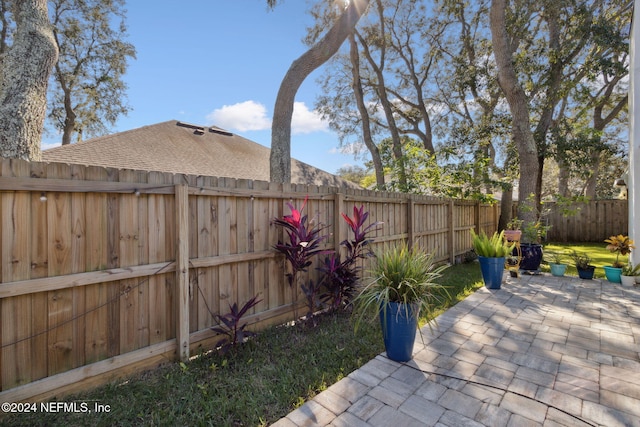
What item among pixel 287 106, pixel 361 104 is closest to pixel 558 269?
pixel 287 106

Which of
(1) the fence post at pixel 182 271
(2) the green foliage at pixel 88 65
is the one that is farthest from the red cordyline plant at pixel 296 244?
(2) the green foliage at pixel 88 65

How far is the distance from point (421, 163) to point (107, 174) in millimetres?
7433

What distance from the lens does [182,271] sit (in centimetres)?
261

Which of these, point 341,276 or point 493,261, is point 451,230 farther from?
point 341,276

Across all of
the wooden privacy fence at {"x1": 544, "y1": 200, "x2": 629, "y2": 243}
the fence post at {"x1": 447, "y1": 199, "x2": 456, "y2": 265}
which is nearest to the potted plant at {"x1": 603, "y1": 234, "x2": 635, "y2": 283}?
the fence post at {"x1": 447, "y1": 199, "x2": 456, "y2": 265}

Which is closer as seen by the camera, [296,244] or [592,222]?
[296,244]

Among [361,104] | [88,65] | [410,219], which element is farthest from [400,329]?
[88,65]

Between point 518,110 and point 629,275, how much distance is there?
429 centimetres

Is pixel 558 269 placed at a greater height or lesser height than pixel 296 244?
lesser

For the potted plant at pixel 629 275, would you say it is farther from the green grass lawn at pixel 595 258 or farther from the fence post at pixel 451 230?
the fence post at pixel 451 230

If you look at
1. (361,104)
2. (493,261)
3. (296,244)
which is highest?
(361,104)

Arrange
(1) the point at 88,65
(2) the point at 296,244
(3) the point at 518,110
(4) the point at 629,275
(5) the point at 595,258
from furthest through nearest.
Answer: (1) the point at 88,65 → (5) the point at 595,258 → (3) the point at 518,110 → (4) the point at 629,275 → (2) the point at 296,244

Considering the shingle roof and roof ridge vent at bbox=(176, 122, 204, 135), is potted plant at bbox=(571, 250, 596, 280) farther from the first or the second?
roof ridge vent at bbox=(176, 122, 204, 135)

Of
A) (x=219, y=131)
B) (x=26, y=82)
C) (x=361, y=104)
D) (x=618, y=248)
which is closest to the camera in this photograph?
(x=26, y=82)
